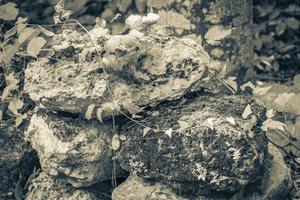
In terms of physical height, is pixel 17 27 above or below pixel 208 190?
above

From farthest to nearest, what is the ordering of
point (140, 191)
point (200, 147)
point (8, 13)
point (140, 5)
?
1. point (140, 5)
2. point (8, 13)
3. point (140, 191)
4. point (200, 147)

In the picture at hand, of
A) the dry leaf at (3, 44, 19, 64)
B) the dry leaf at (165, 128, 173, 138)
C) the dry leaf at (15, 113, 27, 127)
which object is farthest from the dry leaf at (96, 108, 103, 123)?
the dry leaf at (3, 44, 19, 64)

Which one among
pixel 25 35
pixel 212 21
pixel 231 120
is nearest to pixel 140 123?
→ pixel 231 120

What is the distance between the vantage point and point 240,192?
7.19ft

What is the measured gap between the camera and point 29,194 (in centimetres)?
251

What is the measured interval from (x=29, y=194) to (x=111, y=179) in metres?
0.45

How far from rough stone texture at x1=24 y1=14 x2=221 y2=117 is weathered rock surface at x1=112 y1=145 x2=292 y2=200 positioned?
0.36 metres

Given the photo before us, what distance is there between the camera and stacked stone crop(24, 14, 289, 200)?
2.11 m

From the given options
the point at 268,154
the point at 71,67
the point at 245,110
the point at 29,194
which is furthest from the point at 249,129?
the point at 29,194

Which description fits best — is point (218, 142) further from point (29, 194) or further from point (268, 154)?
point (29, 194)

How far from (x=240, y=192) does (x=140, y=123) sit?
555mm

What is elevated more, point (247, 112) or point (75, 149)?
point (247, 112)

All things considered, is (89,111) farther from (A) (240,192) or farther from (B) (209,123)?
(A) (240,192)

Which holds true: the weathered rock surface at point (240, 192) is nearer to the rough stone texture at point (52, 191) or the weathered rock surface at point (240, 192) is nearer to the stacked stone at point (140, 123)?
the stacked stone at point (140, 123)
